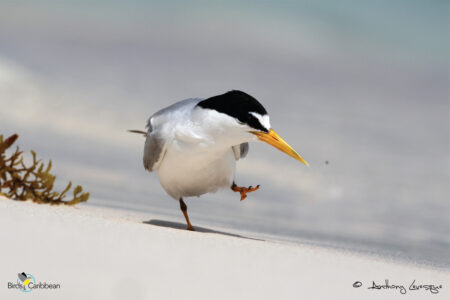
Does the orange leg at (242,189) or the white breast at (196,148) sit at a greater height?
the white breast at (196,148)

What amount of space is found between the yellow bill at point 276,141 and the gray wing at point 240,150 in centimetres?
117

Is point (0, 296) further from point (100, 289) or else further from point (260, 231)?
point (260, 231)

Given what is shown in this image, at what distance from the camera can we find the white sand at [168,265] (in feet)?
15.3

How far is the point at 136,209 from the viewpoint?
10727 millimetres

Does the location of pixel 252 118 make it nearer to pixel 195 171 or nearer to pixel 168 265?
pixel 195 171

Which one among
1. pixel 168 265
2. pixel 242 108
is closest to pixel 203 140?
pixel 242 108

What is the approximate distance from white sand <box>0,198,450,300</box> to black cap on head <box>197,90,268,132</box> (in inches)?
58.4

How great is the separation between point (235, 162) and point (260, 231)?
209 cm

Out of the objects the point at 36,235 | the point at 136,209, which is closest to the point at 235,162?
the point at 136,209

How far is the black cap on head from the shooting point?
24.1 feet

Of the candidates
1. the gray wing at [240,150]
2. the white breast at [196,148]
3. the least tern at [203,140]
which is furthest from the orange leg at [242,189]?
the gray wing at [240,150]

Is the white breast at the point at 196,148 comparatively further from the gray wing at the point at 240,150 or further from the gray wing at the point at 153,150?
the gray wing at the point at 240,150
